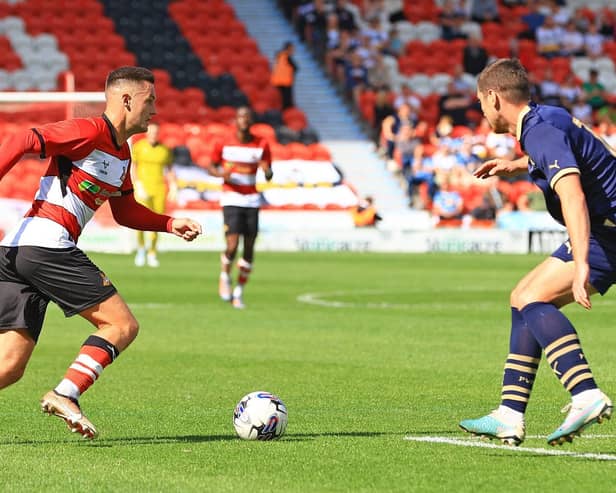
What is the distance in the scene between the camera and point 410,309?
60.8 ft

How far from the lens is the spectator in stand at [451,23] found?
143ft

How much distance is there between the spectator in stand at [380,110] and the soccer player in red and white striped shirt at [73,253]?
3054 cm

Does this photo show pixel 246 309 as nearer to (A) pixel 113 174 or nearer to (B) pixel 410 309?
(B) pixel 410 309

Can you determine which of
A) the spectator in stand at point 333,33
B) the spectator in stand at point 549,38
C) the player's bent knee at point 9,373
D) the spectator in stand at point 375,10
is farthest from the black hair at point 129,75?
the spectator in stand at point 549,38

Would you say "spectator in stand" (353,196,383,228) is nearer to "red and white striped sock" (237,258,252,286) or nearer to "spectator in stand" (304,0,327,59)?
"spectator in stand" (304,0,327,59)

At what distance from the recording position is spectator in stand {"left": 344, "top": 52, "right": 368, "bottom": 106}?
40.1m

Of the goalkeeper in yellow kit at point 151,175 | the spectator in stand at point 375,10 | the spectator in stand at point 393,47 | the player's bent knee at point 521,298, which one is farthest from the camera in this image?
the spectator in stand at point 375,10

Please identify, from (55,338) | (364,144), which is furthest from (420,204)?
(55,338)

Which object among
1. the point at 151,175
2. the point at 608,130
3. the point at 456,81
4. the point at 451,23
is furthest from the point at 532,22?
the point at 151,175

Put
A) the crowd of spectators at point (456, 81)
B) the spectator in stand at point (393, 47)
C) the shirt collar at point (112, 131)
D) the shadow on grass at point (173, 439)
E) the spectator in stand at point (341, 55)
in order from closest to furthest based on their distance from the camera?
the shirt collar at point (112, 131) → the shadow on grass at point (173, 439) → the crowd of spectators at point (456, 81) → the spectator in stand at point (341, 55) → the spectator in stand at point (393, 47)

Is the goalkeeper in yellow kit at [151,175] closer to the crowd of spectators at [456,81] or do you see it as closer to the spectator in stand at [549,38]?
the crowd of spectators at [456,81]

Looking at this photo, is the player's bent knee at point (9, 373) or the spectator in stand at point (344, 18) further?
the spectator in stand at point (344, 18)

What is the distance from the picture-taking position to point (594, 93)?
136 feet

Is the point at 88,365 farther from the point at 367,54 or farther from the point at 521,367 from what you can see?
the point at 367,54
